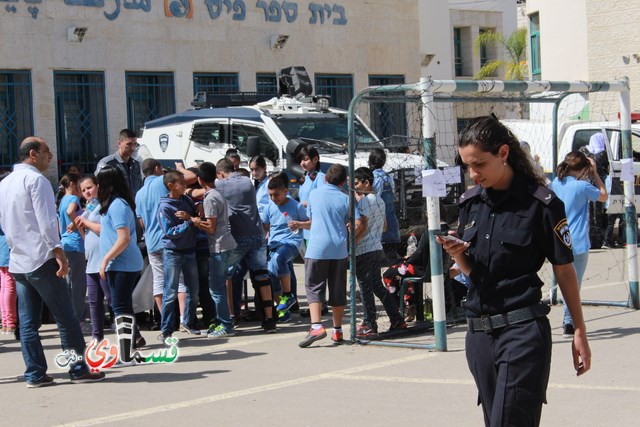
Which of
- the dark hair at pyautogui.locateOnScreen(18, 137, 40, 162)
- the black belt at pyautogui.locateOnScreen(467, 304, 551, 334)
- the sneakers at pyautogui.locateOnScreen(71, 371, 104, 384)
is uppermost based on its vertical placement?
the dark hair at pyautogui.locateOnScreen(18, 137, 40, 162)

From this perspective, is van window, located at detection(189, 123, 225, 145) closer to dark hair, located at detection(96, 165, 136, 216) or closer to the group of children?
the group of children

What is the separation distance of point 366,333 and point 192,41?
54.8ft

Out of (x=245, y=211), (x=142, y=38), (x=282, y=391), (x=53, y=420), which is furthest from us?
(x=142, y=38)

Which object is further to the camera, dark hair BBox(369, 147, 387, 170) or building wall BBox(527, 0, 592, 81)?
building wall BBox(527, 0, 592, 81)

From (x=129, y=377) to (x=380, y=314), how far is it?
3856mm

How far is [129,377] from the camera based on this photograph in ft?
29.8

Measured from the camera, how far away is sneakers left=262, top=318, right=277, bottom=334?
1127 cm

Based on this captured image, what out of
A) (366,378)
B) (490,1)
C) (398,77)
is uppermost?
(490,1)

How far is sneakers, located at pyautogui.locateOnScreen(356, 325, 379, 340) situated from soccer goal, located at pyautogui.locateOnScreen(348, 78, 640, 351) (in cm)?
16

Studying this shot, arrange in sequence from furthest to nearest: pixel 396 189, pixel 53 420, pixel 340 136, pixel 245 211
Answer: pixel 340 136, pixel 396 189, pixel 245 211, pixel 53 420

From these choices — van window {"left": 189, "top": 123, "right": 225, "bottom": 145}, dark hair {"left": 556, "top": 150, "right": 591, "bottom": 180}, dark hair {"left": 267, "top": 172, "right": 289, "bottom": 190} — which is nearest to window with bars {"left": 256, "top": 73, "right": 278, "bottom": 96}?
van window {"left": 189, "top": 123, "right": 225, "bottom": 145}

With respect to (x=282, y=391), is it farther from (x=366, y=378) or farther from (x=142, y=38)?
(x=142, y=38)

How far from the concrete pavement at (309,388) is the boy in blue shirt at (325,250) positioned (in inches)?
15.7

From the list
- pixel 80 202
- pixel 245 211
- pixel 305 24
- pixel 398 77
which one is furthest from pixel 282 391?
pixel 398 77
